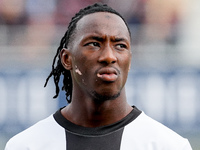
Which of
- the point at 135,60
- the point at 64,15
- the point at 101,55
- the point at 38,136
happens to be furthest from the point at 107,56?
the point at 64,15

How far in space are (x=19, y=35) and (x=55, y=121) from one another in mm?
6359

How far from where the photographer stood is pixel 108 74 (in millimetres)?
2908

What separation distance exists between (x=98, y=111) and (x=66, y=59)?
17.3 inches

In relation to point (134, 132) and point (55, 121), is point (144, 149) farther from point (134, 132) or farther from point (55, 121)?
point (55, 121)

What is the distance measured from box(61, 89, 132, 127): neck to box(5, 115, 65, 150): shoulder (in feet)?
0.45

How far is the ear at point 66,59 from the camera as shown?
328cm

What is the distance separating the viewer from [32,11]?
952 centimetres

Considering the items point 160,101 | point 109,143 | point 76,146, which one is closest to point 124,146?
point 109,143

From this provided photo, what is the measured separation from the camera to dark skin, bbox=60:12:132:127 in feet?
9.61

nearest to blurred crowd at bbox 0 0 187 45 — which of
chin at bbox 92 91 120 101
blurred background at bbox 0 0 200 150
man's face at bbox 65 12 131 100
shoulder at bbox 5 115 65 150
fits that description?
blurred background at bbox 0 0 200 150

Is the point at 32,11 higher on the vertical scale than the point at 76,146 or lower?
higher

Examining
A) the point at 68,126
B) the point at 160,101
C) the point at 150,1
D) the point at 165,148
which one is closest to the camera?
the point at 165,148

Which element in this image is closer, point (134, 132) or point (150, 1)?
point (134, 132)

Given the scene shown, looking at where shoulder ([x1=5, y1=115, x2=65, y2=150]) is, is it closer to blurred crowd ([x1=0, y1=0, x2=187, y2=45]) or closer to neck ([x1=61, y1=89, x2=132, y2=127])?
neck ([x1=61, y1=89, x2=132, y2=127])
